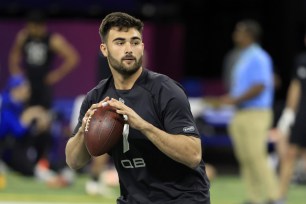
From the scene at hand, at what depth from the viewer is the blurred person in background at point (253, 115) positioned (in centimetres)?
1098

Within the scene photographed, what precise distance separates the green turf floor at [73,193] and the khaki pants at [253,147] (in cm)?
59

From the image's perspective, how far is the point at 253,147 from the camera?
11.1 m

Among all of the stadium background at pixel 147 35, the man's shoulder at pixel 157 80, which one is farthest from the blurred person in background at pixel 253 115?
the man's shoulder at pixel 157 80

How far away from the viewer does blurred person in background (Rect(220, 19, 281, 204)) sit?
10984mm

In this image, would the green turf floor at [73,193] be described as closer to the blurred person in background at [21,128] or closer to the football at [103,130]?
the blurred person in background at [21,128]

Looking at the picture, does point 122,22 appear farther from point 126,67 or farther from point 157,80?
point 157,80

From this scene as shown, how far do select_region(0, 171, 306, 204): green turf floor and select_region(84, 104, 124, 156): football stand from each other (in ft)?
17.9

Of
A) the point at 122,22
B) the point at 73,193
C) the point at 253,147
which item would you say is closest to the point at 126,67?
the point at 122,22

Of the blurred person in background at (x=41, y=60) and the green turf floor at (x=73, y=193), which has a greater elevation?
the blurred person in background at (x=41, y=60)

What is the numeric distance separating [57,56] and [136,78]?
380 inches

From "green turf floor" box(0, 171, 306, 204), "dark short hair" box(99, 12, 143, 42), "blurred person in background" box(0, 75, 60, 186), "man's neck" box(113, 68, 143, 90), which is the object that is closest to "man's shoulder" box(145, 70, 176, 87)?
"man's neck" box(113, 68, 143, 90)

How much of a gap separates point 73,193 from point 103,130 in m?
6.54

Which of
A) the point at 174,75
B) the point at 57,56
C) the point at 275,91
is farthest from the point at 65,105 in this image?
the point at 275,91

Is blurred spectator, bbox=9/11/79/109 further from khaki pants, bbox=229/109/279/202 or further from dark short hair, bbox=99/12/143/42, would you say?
dark short hair, bbox=99/12/143/42
